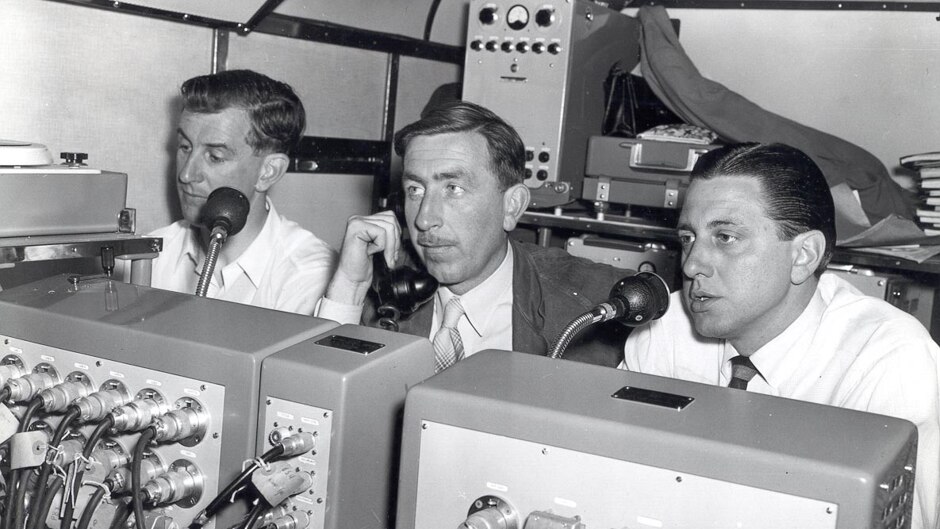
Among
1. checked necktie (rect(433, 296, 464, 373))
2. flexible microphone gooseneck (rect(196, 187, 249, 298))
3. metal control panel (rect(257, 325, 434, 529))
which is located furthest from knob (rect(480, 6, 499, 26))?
metal control panel (rect(257, 325, 434, 529))

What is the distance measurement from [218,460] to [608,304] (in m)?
0.62

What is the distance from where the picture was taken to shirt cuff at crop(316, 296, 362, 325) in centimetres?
197

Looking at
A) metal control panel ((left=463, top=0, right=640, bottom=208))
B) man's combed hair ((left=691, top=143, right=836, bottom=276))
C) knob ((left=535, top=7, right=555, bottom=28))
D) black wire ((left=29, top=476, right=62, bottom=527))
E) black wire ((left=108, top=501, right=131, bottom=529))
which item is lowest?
black wire ((left=108, top=501, right=131, bottom=529))

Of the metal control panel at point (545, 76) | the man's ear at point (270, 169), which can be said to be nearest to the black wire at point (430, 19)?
the metal control panel at point (545, 76)

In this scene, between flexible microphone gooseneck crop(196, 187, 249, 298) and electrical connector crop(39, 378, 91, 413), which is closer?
electrical connector crop(39, 378, 91, 413)

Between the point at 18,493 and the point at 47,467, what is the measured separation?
0.05m

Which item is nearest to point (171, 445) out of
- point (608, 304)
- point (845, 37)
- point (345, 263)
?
point (608, 304)

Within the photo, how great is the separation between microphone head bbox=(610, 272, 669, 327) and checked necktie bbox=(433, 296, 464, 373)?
62cm

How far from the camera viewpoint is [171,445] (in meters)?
1.14

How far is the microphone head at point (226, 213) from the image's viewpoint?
1715mm

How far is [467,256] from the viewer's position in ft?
6.63

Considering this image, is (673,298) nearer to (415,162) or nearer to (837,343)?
(837,343)

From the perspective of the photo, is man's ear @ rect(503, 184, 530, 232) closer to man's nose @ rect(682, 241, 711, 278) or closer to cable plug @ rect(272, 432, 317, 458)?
man's nose @ rect(682, 241, 711, 278)

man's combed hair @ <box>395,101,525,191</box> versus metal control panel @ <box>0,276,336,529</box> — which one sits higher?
man's combed hair @ <box>395,101,525,191</box>
